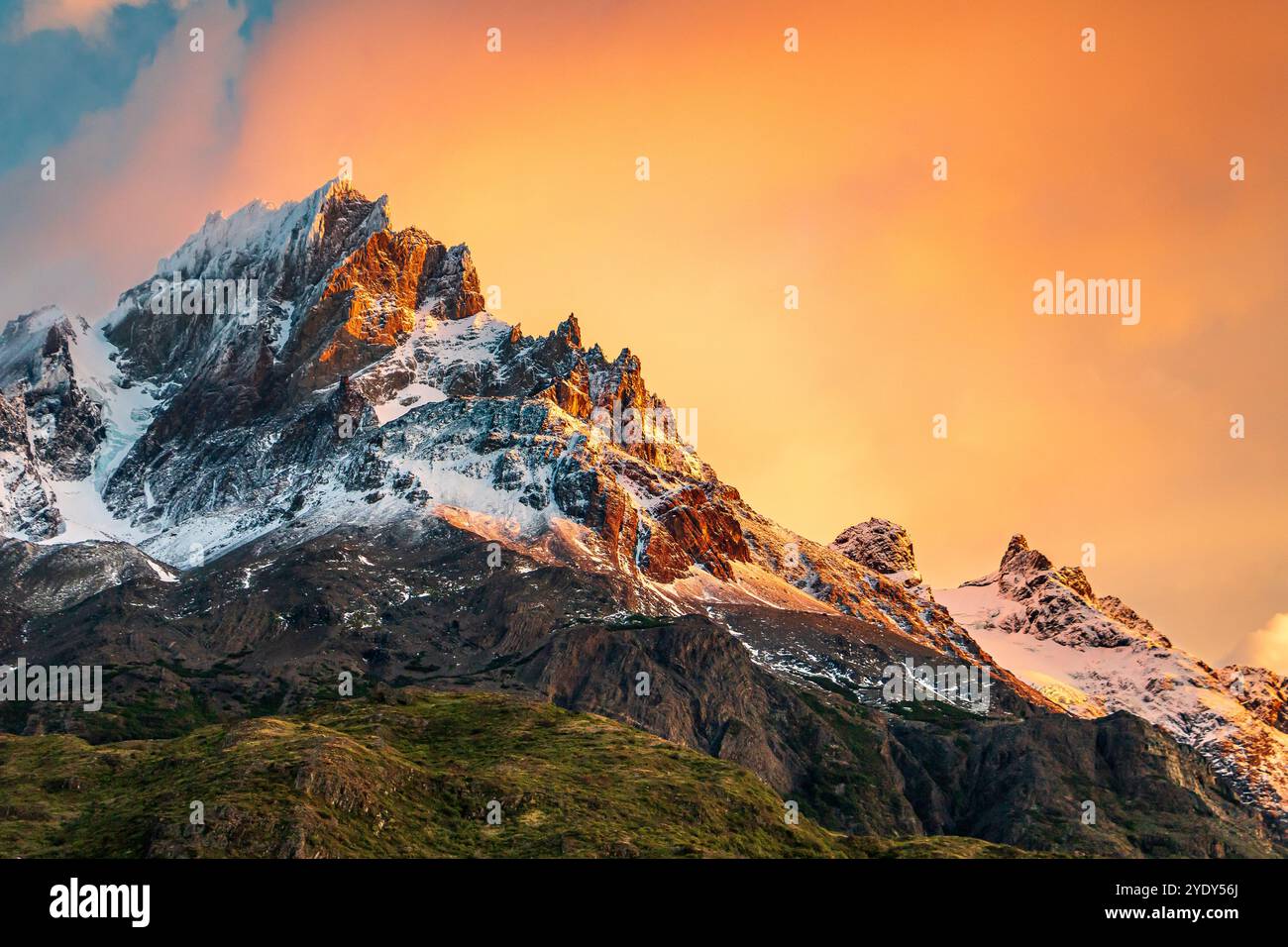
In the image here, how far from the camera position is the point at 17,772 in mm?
197250

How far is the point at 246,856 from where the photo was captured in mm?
149625

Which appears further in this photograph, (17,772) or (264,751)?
(17,772)
